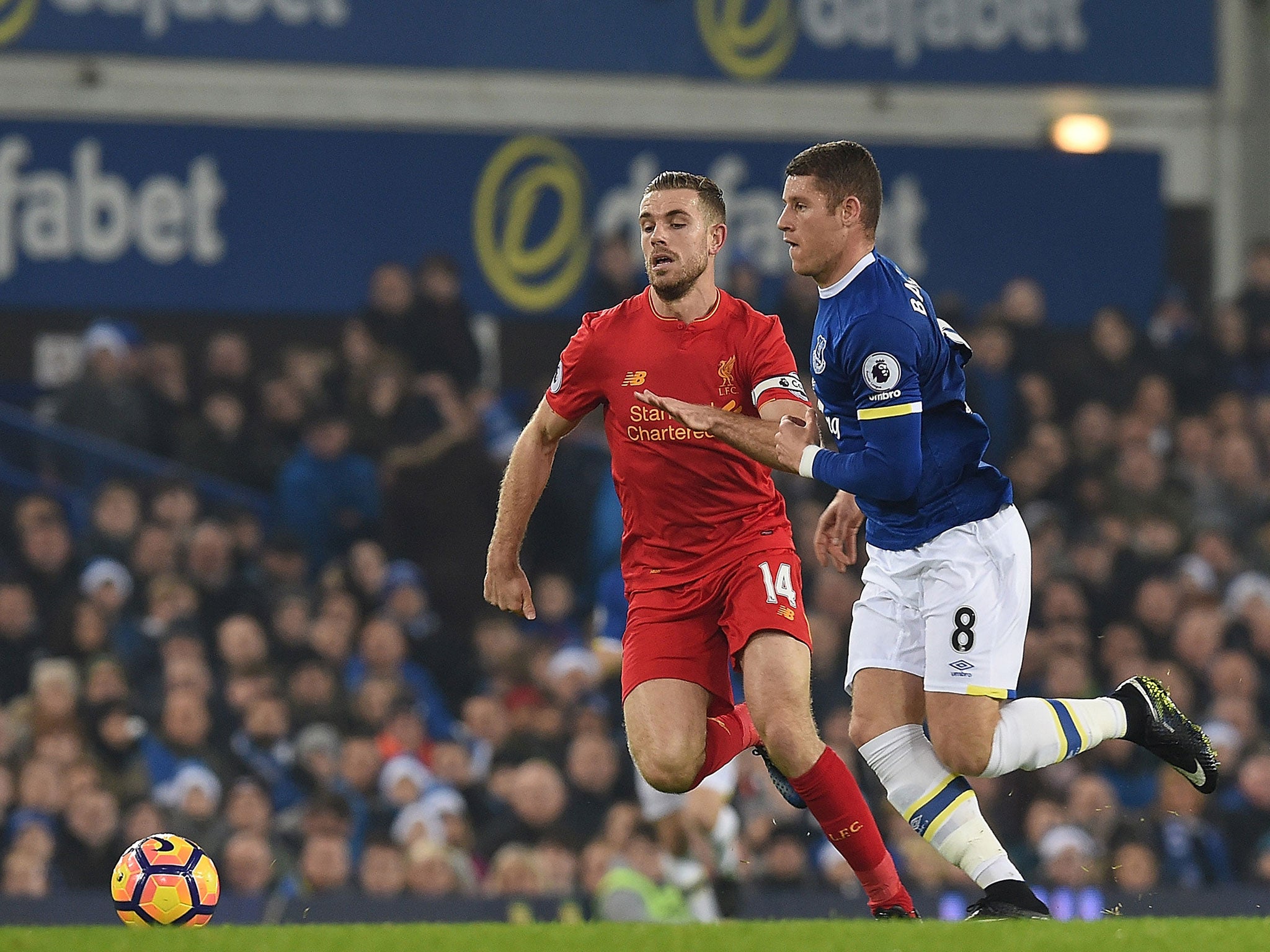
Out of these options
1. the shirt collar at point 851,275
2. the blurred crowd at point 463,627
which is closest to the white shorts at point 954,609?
the shirt collar at point 851,275

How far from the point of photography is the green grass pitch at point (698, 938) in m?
5.16

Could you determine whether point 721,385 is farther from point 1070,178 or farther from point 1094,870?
point 1070,178

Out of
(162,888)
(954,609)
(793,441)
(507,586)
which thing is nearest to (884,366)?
(793,441)

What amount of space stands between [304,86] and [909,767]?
9448mm

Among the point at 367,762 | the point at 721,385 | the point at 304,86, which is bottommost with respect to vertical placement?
the point at 367,762

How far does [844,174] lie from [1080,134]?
9.28 m

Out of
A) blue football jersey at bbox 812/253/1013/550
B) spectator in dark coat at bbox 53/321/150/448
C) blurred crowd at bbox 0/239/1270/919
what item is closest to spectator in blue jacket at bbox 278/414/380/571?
blurred crowd at bbox 0/239/1270/919

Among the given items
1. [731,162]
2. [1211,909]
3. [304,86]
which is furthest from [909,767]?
[304,86]

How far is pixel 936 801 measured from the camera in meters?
6.23

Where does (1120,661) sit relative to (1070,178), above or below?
below

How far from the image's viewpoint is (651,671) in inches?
264

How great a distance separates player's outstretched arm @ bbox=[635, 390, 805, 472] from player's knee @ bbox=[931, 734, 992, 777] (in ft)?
3.12

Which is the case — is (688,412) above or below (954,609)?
above

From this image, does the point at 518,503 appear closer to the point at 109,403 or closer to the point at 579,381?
the point at 579,381
